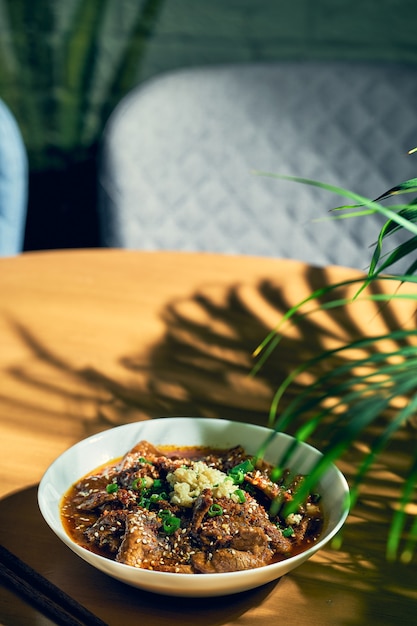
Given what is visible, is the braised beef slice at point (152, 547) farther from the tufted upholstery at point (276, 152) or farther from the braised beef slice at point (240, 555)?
the tufted upholstery at point (276, 152)

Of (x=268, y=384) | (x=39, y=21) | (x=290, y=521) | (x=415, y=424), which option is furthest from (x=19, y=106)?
(x=290, y=521)

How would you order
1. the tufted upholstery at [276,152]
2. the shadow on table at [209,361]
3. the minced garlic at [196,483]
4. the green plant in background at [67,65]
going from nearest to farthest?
the minced garlic at [196,483] → the shadow on table at [209,361] → the tufted upholstery at [276,152] → the green plant in background at [67,65]

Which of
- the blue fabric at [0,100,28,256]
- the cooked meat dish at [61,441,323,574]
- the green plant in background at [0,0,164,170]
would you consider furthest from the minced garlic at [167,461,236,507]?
the green plant in background at [0,0,164,170]

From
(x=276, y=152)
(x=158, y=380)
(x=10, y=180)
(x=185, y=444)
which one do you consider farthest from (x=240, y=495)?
(x=276, y=152)

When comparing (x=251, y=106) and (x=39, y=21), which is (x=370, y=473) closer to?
(x=251, y=106)

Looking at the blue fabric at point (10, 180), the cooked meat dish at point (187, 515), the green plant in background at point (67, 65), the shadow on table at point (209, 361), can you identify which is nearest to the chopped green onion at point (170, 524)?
the cooked meat dish at point (187, 515)

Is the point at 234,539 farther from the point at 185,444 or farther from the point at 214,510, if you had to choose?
the point at 185,444
